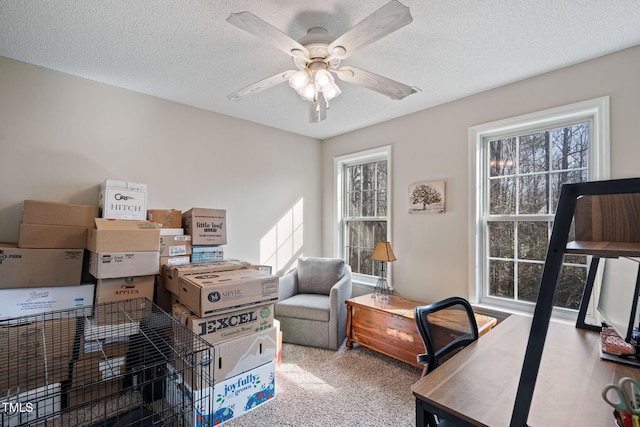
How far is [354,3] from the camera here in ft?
5.39

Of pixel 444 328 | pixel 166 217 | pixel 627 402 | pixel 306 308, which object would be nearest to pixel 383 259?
pixel 306 308

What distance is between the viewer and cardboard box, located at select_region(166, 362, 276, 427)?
1820 mm

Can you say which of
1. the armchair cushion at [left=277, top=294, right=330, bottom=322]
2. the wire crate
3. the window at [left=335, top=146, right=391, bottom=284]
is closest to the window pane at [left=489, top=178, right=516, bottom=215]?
the window at [left=335, top=146, right=391, bottom=284]

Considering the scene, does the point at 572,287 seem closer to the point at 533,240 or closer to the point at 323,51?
the point at 533,240

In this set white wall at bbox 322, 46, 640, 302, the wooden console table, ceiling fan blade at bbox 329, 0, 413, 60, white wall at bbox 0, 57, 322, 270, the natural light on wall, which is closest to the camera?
ceiling fan blade at bbox 329, 0, 413, 60

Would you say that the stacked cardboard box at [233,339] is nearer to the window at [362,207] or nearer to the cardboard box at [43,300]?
the cardboard box at [43,300]

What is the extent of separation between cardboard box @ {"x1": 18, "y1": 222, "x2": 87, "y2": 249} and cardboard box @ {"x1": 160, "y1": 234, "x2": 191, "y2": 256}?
1.73 ft

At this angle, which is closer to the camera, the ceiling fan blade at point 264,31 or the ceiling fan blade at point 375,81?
the ceiling fan blade at point 264,31

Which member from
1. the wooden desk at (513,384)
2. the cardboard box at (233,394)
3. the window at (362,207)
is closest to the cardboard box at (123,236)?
the cardboard box at (233,394)

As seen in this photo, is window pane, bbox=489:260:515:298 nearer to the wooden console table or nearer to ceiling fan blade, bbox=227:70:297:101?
the wooden console table

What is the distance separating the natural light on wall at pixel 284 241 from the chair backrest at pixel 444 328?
2.47 m

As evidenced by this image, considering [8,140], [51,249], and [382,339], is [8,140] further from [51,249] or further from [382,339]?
[382,339]

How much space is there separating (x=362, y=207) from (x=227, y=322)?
249cm

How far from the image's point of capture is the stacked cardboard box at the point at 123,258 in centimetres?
200
